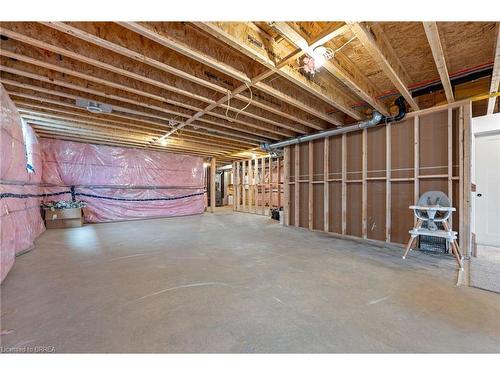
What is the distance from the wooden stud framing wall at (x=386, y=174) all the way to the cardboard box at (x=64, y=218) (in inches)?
216

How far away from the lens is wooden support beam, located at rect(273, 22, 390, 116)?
1.73m

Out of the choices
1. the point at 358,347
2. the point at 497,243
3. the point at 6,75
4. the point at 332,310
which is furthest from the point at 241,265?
the point at 497,243

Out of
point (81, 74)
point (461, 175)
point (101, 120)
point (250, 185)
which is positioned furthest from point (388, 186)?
point (101, 120)

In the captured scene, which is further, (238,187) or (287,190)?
(238,187)

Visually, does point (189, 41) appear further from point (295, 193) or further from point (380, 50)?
point (295, 193)

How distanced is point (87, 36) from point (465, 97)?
4.62 meters

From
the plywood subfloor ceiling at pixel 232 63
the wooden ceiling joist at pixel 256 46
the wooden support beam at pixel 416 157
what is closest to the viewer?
the wooden ceiling joist at pixel 256 46

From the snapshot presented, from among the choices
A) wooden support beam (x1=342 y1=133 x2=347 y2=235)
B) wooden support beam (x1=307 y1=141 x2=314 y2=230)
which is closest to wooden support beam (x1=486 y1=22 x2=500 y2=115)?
wooden support beam (x1=342 y1=133 x2=347 y2=235)

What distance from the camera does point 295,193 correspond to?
5.23 m

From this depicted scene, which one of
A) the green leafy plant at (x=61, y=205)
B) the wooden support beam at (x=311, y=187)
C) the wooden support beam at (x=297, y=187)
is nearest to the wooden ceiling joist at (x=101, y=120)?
the wooden support beam at (x=297, y=187)

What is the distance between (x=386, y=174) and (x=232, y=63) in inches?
123

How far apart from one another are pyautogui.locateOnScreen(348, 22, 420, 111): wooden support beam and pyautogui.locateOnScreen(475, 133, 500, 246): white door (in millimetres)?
2132

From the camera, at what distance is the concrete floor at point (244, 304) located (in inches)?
47.4

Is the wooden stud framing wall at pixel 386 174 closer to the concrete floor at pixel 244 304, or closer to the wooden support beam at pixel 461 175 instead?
the wooden support beam at pixel 461 175
